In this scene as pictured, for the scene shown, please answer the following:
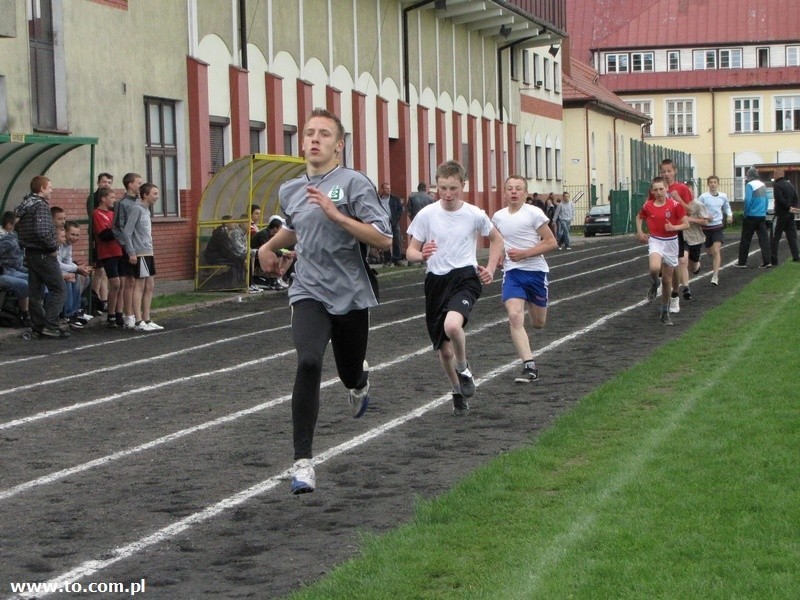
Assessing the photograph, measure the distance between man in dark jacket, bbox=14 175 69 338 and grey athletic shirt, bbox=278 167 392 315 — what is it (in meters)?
10.6

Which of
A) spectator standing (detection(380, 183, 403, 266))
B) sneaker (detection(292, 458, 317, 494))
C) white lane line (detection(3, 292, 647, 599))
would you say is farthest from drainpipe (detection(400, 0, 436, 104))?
sneaker (detection(292, 458, 317, 494))

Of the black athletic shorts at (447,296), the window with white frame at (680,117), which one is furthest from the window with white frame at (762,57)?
the black athletic shorts at (447,296)

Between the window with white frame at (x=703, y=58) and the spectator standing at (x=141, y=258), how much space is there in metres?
82.7

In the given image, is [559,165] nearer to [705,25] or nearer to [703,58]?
[703,58]

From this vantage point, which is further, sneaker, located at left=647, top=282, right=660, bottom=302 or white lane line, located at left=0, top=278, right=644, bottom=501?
sneaker, located at left=647, top=282, right=660, bottom=302

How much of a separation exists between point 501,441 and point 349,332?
6.95 ft

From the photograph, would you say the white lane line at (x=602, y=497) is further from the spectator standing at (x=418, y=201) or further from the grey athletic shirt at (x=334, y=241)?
the spectator standing at (x=418, y=201)

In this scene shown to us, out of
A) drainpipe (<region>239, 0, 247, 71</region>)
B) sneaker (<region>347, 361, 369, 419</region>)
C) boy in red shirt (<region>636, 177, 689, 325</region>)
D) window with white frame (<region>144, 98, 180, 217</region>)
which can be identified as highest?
drainpipe (<region>239, 0, 247, 71</region>)

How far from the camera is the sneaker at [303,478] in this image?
295 inches

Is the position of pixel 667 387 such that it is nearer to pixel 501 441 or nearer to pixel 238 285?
pixel 501 441

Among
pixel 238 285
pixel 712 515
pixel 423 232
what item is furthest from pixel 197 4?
pixel 712 515

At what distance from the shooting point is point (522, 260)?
42.0 ft

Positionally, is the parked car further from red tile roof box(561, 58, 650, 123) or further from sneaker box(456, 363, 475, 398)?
sneaker box(456, 363, 475, 398)

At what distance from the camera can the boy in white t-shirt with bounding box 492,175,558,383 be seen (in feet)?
41.5
